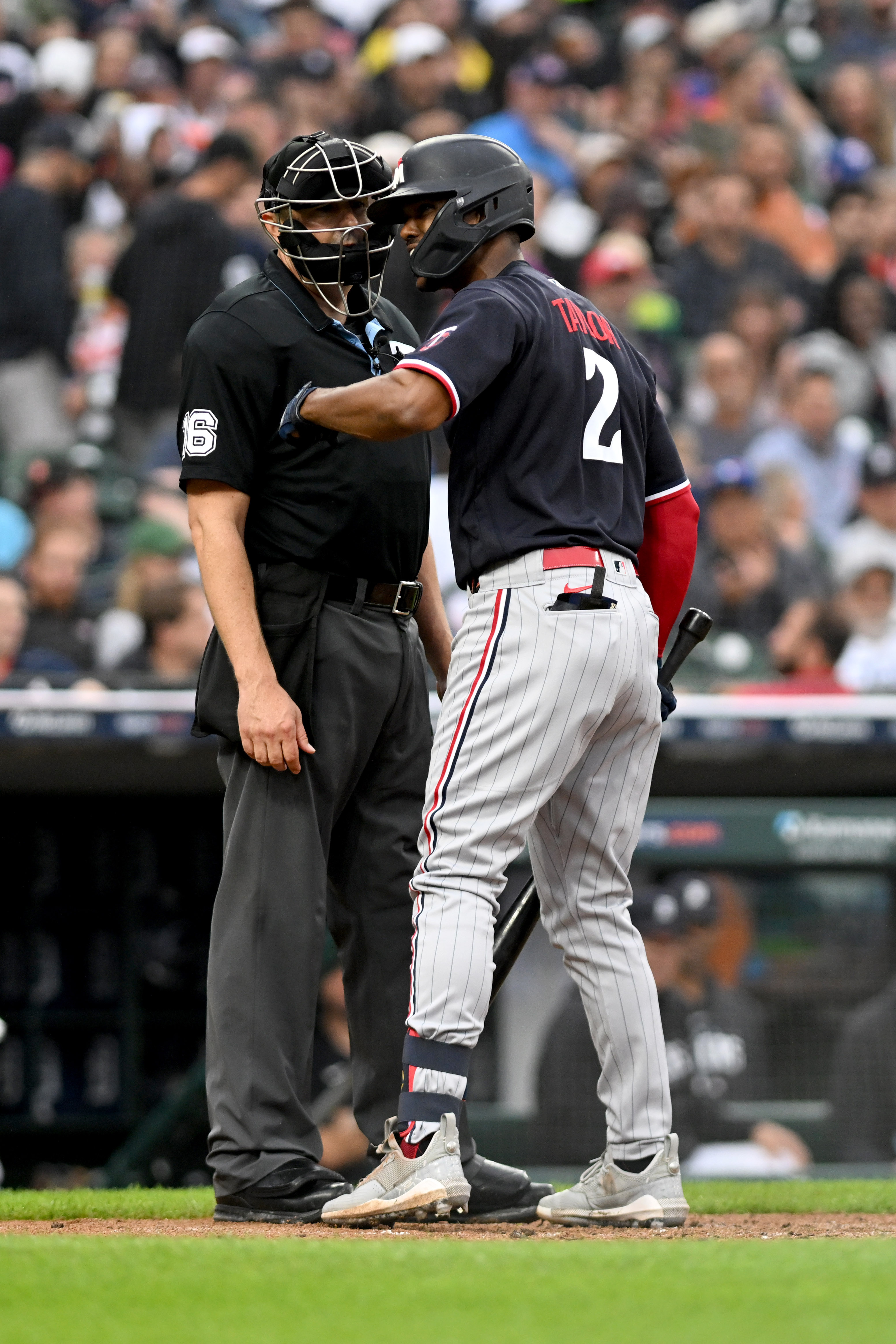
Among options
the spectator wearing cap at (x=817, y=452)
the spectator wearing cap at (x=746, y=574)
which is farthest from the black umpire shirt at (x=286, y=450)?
the spectator wearing cap at (x=817, y=452)

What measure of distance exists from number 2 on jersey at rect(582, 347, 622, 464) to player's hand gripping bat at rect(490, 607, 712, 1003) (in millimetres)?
441

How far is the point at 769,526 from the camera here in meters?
7.98

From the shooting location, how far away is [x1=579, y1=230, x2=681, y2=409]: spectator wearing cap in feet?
29.3

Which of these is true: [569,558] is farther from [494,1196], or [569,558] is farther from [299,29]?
[299,29]

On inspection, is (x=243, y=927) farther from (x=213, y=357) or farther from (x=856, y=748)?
(x=856, y=748)

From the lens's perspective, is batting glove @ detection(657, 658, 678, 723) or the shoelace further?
batting glove @ detection(657, 658, 678, 723)

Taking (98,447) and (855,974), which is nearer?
(855,974)

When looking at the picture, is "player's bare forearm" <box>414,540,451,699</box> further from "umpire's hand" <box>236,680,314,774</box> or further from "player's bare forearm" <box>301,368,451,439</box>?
"player's bare forearm" <box>301,368,451,439</box>

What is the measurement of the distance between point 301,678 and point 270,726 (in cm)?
16

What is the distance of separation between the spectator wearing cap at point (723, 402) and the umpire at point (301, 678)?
523 cm

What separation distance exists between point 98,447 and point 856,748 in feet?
11.5

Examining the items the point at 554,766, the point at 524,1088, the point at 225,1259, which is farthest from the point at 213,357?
the point at 524,1088

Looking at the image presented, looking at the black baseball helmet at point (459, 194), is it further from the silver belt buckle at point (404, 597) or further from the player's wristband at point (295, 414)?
the silver belt buckle at point (404, 597)

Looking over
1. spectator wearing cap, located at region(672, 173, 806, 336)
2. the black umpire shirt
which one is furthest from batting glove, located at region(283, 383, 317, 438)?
spectator wearing cap, located at region(672, 173, 806, 336)
